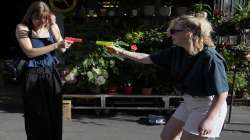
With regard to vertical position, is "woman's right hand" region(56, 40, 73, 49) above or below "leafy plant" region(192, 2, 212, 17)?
below

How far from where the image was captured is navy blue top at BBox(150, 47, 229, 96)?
4.00 metres

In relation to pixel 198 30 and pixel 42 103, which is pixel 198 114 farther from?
pixel 42 103

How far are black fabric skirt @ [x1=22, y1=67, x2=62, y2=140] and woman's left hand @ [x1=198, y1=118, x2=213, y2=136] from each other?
186cm

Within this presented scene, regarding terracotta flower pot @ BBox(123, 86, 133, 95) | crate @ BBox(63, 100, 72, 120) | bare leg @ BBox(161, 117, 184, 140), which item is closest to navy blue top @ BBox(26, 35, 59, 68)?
bare leg @ BBox(161, 117, 184, 140)

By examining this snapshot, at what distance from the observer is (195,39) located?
4.14m

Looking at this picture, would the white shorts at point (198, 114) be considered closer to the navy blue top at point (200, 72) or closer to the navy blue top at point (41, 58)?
the navy blue top at point (200, 72)

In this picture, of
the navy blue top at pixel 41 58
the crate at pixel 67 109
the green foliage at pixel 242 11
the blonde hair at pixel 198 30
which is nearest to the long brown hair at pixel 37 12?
the navy blue top at pixel 41 58

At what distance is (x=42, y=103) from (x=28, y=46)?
61cm

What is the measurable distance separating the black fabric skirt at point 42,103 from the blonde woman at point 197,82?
1.42 m

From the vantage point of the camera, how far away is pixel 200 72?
162 inches

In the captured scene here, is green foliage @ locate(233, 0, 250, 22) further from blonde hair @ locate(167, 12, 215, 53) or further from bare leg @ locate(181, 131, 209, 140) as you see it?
bare leg @ locate(181, 131, 209, 140)

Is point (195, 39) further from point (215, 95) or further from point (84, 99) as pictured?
point (84, 99)

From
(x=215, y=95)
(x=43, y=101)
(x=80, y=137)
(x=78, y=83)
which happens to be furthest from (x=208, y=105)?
(x=78, y=83)

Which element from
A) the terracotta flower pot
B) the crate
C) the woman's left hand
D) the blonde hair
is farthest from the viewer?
the terracotta flower pot
